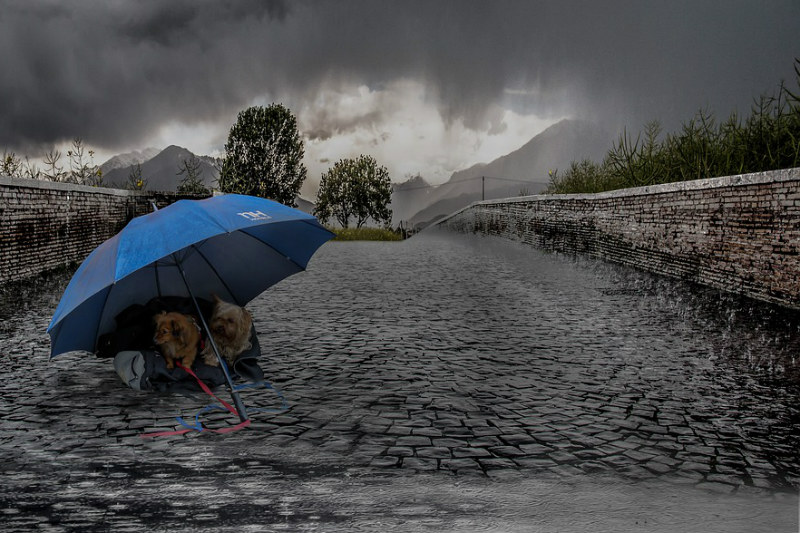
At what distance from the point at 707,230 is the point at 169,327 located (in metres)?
11.0

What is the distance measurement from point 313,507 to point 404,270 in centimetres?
1463

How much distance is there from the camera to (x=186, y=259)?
6.11 metres

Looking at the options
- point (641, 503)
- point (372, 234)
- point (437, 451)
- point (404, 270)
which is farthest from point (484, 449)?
point (372, 234)

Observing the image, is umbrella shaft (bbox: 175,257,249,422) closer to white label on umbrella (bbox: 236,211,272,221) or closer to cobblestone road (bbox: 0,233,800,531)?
cobblestone road (bbox: 0,233,800,531)

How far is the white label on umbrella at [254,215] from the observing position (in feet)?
16.2

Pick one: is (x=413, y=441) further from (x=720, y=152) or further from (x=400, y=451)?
(x=720, y=152)

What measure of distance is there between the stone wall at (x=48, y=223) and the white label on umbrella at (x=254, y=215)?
9013 millimetres

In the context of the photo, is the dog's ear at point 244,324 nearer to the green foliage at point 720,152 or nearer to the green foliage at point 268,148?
the green foliage at point 720,152

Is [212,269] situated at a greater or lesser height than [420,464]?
greater

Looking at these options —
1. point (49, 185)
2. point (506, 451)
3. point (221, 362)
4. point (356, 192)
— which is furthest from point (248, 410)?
point (356, 192)

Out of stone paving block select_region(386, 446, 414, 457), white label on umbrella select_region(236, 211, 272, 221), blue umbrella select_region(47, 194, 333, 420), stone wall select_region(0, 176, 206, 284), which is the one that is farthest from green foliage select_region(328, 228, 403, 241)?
stone paving block select_region(386, 446, 414, 457)

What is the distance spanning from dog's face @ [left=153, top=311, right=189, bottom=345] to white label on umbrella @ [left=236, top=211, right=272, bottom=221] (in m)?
1.14

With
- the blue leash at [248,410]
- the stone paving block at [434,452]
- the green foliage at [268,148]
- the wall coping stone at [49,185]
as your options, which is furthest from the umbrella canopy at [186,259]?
the green foliage at [268,148]

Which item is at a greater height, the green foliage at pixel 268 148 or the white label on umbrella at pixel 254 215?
the green foliage at pixel 268 148
